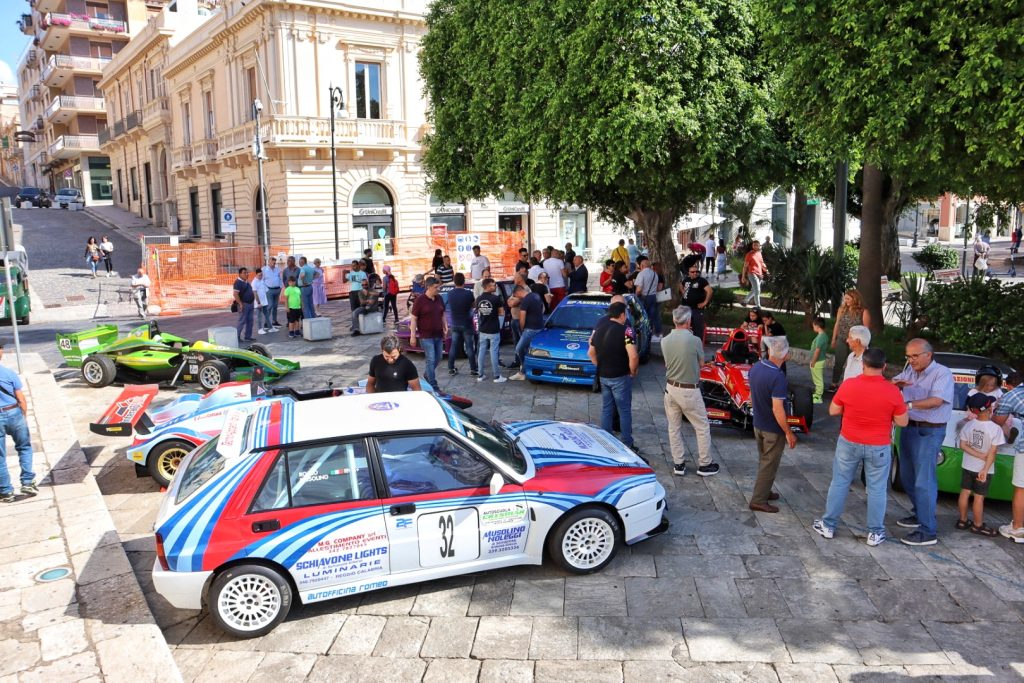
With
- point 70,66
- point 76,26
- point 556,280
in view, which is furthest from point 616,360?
point 70,66

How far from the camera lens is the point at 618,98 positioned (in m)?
14.6

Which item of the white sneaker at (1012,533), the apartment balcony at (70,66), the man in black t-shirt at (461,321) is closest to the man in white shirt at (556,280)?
the man in black t-shirt at (461,321)

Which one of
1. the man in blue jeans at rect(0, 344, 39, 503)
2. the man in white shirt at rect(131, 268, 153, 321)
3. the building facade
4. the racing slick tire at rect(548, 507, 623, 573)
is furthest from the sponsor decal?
the building facade

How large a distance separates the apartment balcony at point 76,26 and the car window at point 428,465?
209 feet

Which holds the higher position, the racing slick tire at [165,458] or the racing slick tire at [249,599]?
the racing slick tire at [165,458]

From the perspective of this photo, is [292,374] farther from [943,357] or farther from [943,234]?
[943,234]

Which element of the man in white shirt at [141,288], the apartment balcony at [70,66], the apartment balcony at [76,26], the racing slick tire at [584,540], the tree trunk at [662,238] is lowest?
the racing slick tire at [584,540]

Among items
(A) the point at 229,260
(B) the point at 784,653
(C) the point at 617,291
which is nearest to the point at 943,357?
(B) the point at 784,653

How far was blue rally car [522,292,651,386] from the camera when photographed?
12594mm

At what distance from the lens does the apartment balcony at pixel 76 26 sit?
2245 inches

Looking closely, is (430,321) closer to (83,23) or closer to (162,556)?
(162,556)

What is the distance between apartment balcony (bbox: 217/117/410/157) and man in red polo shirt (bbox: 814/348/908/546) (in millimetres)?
28333

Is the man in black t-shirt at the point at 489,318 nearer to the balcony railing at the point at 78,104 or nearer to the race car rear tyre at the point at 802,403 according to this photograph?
the race car rear tyre at the point at 802,403

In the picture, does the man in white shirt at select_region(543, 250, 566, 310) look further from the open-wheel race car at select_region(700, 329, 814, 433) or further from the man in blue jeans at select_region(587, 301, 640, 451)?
the man in blue jeans at select_region(587, 301, 640, 451)
